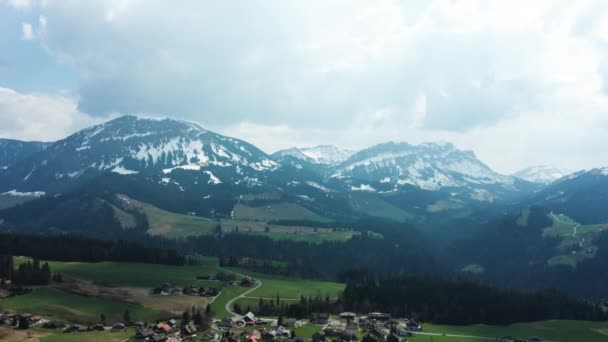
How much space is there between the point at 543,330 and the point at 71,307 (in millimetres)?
119778

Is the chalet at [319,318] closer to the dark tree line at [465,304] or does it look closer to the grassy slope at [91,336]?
the dark tree line at [465,304]

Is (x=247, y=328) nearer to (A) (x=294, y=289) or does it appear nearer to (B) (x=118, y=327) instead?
(B) (x=118, y=327)

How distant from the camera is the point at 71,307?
133750 mm

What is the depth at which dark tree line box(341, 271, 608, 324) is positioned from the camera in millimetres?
152750

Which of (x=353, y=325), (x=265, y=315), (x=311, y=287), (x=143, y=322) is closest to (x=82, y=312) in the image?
(x=143, y=322)

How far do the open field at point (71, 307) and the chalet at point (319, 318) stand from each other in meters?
37.5

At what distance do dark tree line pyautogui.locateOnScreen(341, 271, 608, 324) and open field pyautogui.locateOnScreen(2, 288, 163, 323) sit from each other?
A: 56.8m

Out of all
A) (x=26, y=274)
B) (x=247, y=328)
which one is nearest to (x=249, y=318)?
(x=247, y=328)

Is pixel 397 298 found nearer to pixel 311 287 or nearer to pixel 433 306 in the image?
pixel 433 306

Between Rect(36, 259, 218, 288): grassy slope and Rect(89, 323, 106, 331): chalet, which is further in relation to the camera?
Rect(36, 259, 218, 288): grassy slope

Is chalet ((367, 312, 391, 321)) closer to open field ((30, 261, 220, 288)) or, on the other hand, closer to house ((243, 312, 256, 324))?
house ((243, 312, 256, 324))

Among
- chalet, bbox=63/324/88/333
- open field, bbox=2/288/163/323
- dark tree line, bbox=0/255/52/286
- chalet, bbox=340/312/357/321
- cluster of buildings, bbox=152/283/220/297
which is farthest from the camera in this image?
cluster of buildings, bbox=152/283/220/297

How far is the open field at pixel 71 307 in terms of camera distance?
127m

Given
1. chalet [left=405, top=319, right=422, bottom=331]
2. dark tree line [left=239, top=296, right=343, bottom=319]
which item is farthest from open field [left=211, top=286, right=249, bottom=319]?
chalet [left=405, top=319, right=422, bottom=331]
